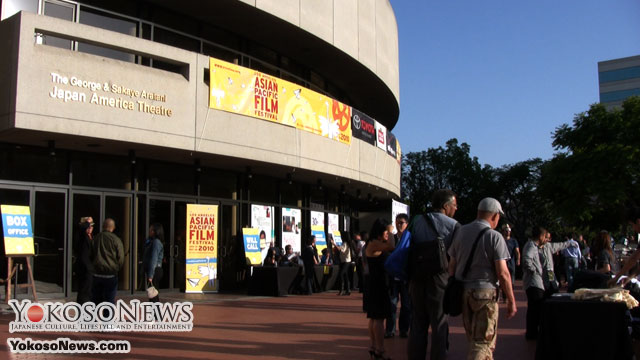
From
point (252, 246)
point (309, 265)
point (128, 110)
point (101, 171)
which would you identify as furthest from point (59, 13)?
point (309, 265)

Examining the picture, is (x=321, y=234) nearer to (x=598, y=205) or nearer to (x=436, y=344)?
(x=436, y=344)

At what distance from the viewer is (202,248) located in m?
17.0

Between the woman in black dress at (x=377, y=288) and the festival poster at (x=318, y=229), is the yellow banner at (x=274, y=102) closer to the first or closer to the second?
the festival poster at (x=318, y=229)

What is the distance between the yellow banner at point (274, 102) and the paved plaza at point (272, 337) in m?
6.29

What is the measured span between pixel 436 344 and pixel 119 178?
39.6ft

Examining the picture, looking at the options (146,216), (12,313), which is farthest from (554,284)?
(146,216)

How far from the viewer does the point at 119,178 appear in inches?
636

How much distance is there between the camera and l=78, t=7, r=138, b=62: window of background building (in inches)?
602

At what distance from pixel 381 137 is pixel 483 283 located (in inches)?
813

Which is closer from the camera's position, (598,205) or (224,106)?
(224,106)

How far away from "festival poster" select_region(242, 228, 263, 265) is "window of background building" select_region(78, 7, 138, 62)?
612cm

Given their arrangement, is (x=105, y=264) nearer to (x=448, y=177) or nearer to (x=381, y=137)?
(x=381, y=137)

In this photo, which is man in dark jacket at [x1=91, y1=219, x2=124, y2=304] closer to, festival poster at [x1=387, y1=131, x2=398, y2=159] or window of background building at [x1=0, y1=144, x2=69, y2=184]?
window of background building at [x1=0, y1=144, x2=69, y2=184]

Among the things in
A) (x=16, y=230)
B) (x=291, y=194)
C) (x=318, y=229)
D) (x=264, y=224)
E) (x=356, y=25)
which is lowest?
(x=16, y=230)
